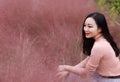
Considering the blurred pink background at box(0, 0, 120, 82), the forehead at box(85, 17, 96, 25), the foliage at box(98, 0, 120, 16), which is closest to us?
the forehead at box(85, 17, 96, 25)

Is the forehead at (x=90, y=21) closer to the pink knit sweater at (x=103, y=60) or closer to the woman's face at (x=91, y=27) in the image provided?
the woman's face at (x=91, y=27)

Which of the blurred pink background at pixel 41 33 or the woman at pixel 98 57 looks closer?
the woman at pixel 98 57

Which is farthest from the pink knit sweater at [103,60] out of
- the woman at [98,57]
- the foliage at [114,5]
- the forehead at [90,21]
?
the foliage at [114,5]

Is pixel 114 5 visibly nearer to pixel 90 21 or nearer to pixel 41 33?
pixel 41 33

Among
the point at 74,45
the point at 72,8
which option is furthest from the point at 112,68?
the point at 72,8

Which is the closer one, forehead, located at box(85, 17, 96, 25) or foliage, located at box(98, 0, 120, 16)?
forehead, located at box(85, 17, 96, 25)

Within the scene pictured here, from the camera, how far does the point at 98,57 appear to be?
2.77 metres

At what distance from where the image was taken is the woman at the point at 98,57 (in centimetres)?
278

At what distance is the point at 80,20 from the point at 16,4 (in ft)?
2.35

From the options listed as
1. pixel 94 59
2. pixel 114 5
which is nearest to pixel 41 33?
pixel 114 5

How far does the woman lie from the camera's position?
9.11ft

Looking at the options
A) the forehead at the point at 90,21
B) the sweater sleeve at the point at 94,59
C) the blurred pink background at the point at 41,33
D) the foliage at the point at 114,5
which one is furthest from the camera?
the foliage at the point at 114,5

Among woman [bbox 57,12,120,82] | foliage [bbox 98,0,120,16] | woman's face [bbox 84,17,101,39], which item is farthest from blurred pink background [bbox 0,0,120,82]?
woman's face [bbox 84,17,101,39]

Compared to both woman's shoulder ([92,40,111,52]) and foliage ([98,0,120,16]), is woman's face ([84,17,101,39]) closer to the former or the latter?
woman's shoulder ([92,40,111,52])
